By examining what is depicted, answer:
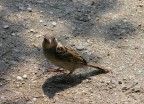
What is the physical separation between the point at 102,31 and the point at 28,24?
1098 millimetres

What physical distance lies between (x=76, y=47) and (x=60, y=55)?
828 mm

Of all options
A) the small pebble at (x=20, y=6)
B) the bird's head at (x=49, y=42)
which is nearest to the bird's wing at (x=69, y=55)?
the bird's head at (x=49, y=42)

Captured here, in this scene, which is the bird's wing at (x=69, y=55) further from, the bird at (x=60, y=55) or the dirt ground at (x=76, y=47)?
the dirt ground at (x=76, y=47)

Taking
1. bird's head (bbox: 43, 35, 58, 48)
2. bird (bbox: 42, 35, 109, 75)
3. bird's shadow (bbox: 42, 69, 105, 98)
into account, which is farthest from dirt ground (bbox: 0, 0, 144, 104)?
bird's head (bbox: 43, 35, 58, 48)

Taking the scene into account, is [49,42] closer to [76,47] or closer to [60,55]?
[60,55]

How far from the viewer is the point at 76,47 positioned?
5.79 meters

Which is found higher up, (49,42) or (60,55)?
(49,42)

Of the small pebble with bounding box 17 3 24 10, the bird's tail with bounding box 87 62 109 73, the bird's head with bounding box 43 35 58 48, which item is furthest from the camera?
the small pebble with bounding box 17 3 24 10

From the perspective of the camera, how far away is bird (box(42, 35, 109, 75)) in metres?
4.96

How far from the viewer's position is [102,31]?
6180 millimetres

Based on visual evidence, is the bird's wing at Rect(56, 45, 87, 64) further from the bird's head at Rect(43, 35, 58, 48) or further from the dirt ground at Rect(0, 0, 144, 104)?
the dirt ground at Rect(0, 0, 144, 104)

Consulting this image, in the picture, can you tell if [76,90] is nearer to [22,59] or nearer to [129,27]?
[22,59]

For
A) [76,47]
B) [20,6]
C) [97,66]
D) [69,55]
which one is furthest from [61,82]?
[20,6]

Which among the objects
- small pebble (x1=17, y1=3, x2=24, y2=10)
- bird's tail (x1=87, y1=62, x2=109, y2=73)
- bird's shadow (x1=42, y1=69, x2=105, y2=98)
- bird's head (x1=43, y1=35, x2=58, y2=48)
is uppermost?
bird's head (x1=43, y1=35, x2=58, y2=48)
